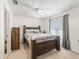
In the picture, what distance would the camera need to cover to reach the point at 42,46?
3551 millimetres

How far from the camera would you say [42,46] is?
11.6 ft

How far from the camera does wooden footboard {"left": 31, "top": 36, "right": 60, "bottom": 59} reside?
125 inches

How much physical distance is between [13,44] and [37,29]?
326 centimetres

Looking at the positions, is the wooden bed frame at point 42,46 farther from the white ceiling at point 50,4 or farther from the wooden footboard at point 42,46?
the white ceiling at point 50,4

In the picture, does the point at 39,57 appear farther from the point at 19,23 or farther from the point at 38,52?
the point at 19,23

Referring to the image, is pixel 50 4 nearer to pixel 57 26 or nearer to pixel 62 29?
pixel 62 29

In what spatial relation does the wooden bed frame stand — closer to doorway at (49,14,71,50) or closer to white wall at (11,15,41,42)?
doorway at (49,14,71,50)

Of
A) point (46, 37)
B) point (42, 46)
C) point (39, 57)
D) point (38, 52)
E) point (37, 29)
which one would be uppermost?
point (37, 29)

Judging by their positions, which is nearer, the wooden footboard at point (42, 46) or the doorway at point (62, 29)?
the wooden footboard at point (42, 46)

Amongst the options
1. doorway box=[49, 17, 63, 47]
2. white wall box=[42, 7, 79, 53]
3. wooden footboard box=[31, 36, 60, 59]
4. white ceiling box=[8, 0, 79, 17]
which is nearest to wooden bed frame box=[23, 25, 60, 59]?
wooden footboard box=[31, 36, 60, 59]

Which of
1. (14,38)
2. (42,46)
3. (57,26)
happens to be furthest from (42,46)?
(57,26)

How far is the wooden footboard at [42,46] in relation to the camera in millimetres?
3172

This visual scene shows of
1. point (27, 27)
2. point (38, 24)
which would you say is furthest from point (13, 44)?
point (38, 24)

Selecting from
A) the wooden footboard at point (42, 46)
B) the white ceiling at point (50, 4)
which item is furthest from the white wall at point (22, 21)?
the wooden footboard at point (42, 46)
